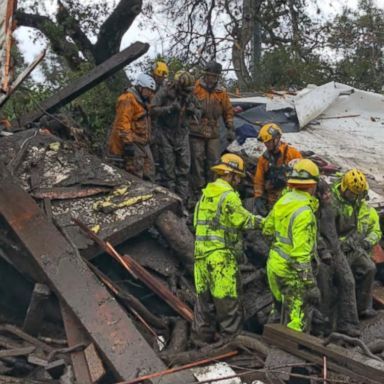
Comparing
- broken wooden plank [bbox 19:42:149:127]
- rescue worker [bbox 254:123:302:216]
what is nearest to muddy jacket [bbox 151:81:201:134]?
broken wooden plank [bbox 19:42:149:127]

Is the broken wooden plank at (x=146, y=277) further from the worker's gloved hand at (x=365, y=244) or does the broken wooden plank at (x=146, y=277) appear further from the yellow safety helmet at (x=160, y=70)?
the yellow safety helmet at (x=160, y=70)

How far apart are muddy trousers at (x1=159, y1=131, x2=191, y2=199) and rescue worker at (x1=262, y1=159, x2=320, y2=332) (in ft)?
Result: 11.3

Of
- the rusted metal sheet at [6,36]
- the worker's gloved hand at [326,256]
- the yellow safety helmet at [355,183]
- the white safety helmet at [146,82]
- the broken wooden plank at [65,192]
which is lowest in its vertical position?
the worker's gloved hand at [326,256]

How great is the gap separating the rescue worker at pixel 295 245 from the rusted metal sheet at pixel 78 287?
51.4 inches

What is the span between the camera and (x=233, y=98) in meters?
13.6

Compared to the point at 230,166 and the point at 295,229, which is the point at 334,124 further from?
the point at 295,229

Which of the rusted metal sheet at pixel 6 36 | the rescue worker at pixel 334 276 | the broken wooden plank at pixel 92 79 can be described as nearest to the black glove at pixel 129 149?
the broken wooden plank at pixel 92 79

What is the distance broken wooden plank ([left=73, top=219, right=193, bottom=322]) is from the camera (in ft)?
24.5

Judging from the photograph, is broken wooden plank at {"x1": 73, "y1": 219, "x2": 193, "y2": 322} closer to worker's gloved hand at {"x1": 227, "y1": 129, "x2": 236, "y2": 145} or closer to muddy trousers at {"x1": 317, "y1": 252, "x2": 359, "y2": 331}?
muddy trousers at {"x1": 317, "y1": 252, "x2": 359, "y2": 331}

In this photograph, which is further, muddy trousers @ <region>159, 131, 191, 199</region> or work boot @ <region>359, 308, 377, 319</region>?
muddy trousers @ <region>159, 131, 191, 199</region>

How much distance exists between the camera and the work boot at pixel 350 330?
23.5 feet

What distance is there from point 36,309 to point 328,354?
2.98 m

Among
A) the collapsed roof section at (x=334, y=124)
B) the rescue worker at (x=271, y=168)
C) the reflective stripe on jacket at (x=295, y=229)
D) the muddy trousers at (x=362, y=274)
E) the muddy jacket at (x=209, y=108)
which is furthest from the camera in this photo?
the collapsed roof section at (x=334, y=124)

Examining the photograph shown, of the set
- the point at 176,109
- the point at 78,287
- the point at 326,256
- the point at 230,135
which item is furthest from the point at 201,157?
the point at 78,287
